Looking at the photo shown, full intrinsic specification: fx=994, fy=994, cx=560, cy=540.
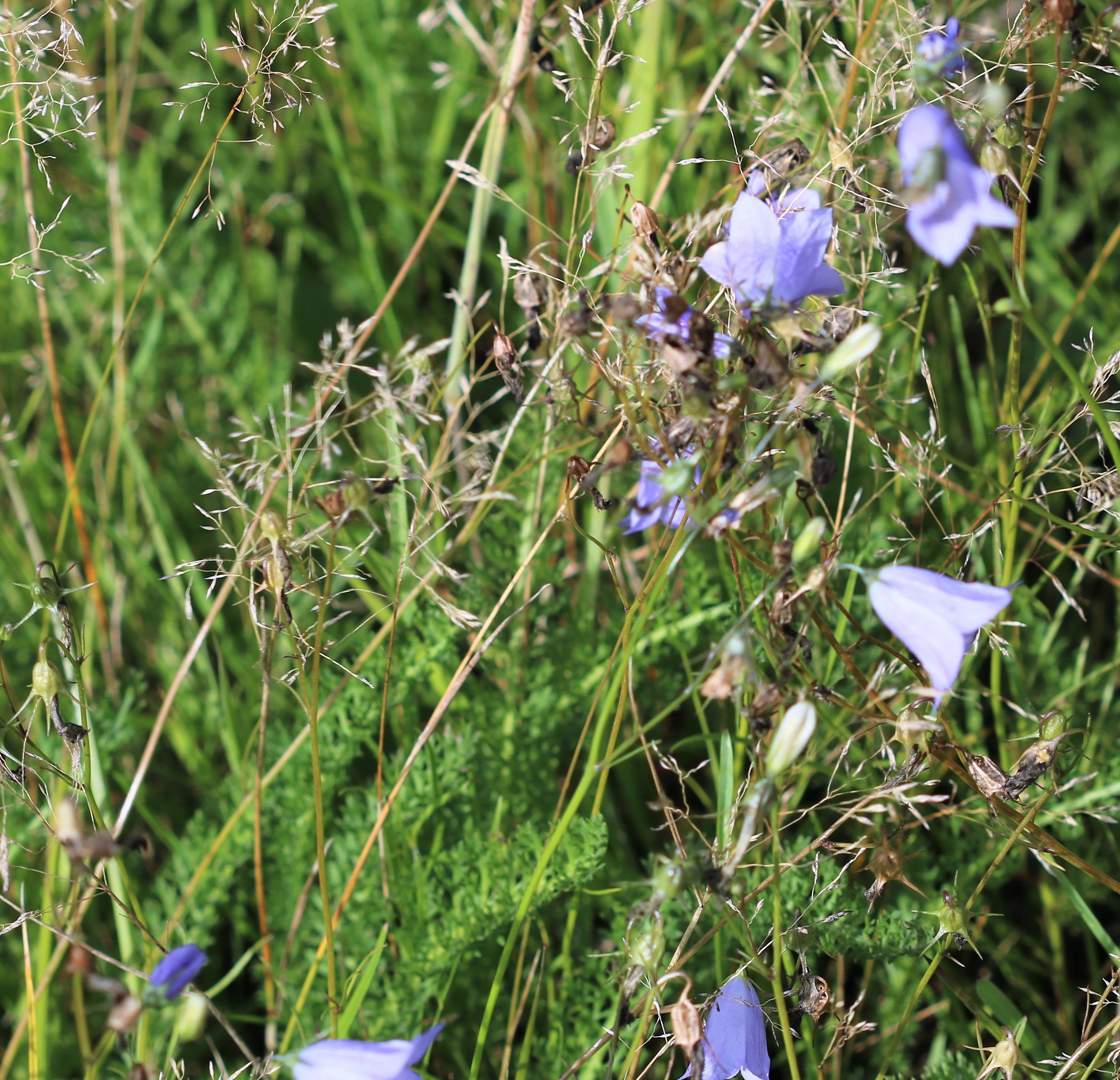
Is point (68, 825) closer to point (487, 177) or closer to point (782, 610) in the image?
point (782, 610)

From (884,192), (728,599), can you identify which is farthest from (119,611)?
(884,192)

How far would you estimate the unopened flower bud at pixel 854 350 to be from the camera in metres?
0.62

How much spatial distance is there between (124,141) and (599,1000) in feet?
5.74

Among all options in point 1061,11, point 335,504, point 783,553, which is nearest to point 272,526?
point 335,504

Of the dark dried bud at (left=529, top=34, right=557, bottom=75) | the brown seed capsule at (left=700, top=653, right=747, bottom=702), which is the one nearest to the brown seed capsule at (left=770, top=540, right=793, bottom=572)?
the brown seed capsule at (left=700, top=653, right=747, bottom=702)

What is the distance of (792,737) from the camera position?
638 mm

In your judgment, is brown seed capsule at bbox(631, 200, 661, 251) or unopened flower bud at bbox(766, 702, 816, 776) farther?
brown seed capsule at bbox(631, 200, 661, 251)

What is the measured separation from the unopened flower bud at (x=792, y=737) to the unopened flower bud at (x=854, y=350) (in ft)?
0.70

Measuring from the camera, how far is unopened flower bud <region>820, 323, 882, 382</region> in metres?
0.62

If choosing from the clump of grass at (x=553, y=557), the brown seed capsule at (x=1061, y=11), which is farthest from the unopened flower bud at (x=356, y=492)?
the brown seed capsule at (x=1061, y=11)

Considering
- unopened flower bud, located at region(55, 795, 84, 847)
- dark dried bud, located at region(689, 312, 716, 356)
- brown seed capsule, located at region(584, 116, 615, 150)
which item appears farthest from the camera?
brown seed capsule, located at region(584, 116, 615, 150)

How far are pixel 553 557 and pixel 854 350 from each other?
32.7 inches

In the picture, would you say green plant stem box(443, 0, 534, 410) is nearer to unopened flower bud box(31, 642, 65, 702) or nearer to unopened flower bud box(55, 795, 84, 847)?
unopened flower bud box(31, 642, 65, 702)

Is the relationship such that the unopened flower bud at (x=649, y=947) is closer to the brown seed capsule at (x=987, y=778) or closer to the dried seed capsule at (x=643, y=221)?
the brown seed capsule at (x=987, y=778)
